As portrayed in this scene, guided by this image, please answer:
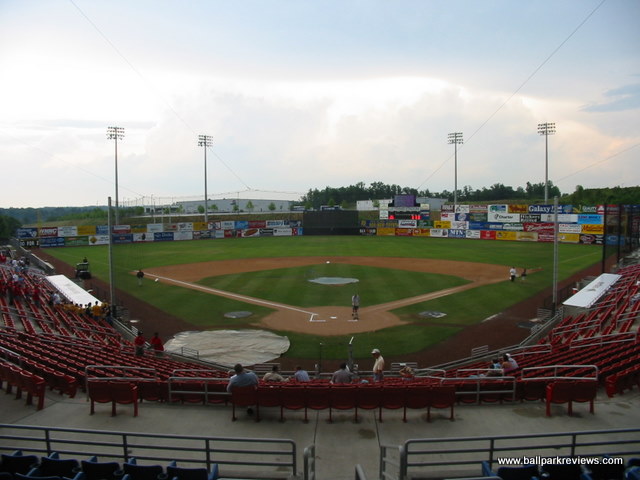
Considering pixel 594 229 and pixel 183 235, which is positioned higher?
pixel 594 229

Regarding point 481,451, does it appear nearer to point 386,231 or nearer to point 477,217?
point 477,217

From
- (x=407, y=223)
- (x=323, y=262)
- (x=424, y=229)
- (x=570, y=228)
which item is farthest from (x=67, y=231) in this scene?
(x=570, y=228)

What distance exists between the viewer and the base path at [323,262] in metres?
23.7

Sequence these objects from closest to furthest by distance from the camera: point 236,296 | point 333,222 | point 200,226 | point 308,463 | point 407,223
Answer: point 308,463 < point 236,296 < point 407,223 < point 333,222 < point 200,226

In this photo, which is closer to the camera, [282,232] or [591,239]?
[591,239]

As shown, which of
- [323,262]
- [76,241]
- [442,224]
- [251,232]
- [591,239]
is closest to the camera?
[323,262]

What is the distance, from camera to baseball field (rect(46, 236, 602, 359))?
2280 centimetres

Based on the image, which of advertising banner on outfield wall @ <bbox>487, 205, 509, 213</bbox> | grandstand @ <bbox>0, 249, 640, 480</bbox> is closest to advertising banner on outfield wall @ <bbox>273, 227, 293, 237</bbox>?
advertising banner on outfield wall @ <bbox>487, 205, 509, 213</bbox>

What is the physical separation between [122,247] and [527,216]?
61841 millimetres

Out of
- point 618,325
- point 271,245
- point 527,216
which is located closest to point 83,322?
point 618,325

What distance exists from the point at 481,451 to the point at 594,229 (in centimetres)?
6452

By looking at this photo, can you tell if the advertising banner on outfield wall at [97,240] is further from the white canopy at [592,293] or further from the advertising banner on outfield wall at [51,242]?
the white canopy at [592,293]

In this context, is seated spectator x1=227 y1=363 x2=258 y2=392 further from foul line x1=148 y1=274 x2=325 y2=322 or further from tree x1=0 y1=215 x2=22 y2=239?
tree x1=0 y1=215 x2=22 y2=239

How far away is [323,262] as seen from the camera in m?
46.9
